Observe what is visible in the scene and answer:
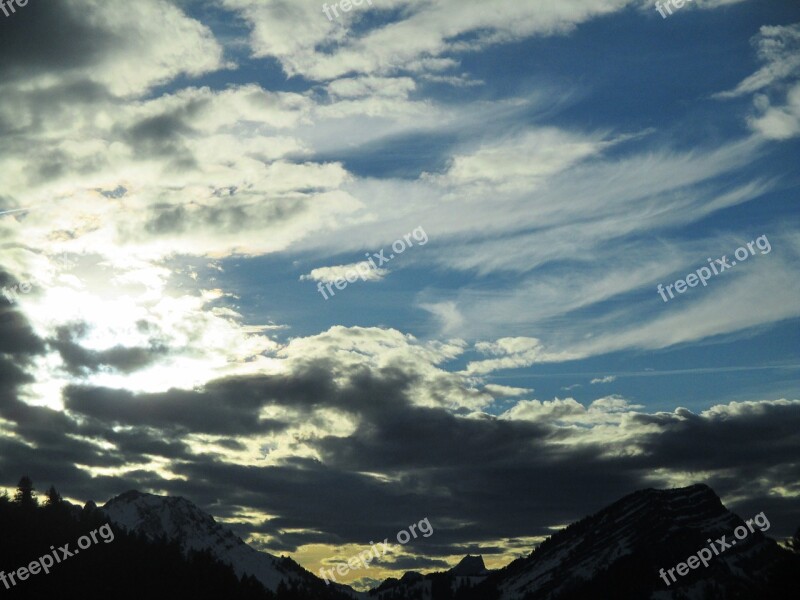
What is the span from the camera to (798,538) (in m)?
106

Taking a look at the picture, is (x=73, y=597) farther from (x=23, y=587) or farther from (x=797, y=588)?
(x=797, y=588)

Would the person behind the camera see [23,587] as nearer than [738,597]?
No

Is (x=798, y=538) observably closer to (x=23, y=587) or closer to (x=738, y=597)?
(x=738, y=597)

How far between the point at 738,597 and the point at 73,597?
16097 centimetres

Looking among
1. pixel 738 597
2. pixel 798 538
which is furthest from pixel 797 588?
pixel 738 597

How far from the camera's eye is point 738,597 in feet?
420

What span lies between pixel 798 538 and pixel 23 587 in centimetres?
17274

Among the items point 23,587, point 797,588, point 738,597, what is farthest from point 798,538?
point 23,587

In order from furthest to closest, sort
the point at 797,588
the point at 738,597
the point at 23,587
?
the point at 23,587 → the point at 738,597 → the point at 797,588

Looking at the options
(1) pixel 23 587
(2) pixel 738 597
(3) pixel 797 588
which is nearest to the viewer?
(3) pixel 797 588

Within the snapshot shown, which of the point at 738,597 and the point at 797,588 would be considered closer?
the point at 797,588

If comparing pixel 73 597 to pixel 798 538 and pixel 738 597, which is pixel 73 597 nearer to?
pixel 738 597

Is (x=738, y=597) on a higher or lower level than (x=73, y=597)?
lower

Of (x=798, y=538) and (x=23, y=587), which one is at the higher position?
(x=23, y=587)
